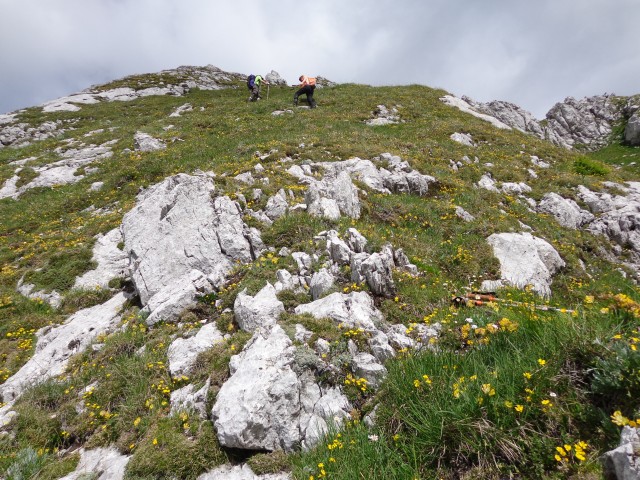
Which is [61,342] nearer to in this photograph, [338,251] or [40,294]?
[40,294]

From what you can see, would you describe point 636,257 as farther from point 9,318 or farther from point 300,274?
point 9,318

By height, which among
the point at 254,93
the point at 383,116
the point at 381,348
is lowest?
the point at 381,348

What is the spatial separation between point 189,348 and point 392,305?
492 centimetres

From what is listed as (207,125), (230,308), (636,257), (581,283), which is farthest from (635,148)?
(230,308)

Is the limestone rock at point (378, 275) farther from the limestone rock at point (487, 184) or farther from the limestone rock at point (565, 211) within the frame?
the limestone rock at point (565, 211)

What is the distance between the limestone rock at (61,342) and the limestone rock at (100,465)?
3062mm

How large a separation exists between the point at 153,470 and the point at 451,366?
16.1 ft

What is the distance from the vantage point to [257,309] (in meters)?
7.73

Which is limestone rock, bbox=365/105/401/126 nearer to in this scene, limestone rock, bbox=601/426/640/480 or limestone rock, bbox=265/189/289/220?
limestone rock, bbox=265/189/289/220

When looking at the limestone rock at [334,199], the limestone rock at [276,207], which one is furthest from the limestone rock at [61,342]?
the limestone rock at [334,199]

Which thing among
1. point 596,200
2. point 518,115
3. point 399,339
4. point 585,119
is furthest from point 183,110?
point 585,119

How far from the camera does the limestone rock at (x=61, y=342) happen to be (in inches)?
310

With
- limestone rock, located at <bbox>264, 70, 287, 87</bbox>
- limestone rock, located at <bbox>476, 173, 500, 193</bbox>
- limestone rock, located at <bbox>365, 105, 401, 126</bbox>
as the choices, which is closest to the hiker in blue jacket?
limestone rock, located at <bbox>365, 105, 401, 126</bbox>

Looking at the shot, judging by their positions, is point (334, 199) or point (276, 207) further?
point (334, 199)
